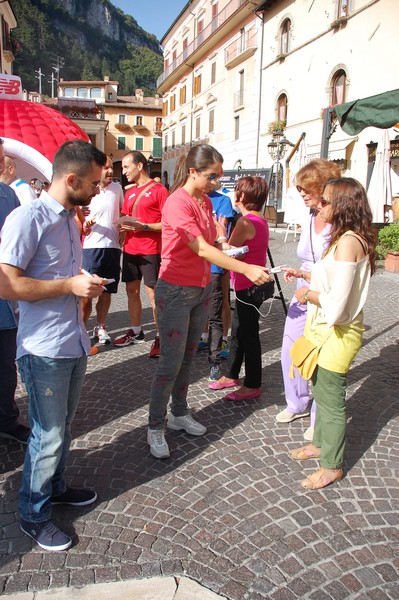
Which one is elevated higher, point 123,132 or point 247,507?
point 123,132

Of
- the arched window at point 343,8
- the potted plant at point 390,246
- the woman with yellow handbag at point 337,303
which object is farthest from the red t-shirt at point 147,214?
the arched window at point 343,8

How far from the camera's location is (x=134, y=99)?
199 ft

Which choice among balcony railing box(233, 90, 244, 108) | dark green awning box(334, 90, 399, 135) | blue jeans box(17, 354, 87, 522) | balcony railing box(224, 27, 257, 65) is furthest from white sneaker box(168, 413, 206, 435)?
balcony railing box(233, 90, 244, 108)

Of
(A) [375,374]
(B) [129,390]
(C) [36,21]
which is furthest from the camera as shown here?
(C) [36,21]

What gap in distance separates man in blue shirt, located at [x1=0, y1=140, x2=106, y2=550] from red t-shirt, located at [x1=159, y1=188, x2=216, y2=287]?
72 cm

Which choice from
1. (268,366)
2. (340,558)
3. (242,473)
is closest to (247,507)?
(242,473)

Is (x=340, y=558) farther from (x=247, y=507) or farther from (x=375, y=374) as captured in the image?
(x=375, y=374)

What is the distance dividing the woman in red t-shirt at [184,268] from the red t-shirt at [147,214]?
1.95 m

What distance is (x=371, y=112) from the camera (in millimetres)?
5949

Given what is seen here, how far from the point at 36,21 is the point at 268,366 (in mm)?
105550

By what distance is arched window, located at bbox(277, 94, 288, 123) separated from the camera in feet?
76.8

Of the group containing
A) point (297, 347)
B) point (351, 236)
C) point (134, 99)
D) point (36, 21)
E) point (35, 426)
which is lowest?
point (35, 426)

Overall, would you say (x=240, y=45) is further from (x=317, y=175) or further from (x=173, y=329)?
(x=173, y=329)

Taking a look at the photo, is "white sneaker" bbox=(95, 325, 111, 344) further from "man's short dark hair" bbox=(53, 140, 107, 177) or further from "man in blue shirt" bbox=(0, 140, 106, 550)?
"man's short dark hair" bbox=(53, 140, 107, 177)
